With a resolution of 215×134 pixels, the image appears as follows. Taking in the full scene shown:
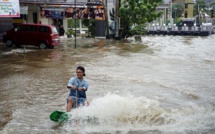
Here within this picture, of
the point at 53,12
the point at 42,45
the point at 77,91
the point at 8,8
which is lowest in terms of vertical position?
the point at 77,91

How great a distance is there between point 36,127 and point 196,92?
6.21m

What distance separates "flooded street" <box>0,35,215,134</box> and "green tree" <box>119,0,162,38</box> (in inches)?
549

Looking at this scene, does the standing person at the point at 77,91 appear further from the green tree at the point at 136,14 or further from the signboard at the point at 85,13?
the green tree at the point at 136,14

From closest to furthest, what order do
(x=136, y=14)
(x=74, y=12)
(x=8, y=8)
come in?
(x=8, y=8) → (x=74, y=12) → (x=136, y=14)

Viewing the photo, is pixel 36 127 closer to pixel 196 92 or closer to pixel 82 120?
pixel 82 120

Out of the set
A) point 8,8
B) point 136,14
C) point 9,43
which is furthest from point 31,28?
point 136,14

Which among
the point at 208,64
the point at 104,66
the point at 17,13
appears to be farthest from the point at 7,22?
the point at 208,64

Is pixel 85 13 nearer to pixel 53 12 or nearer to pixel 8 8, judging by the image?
pixel 53 12

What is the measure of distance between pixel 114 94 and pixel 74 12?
18998 mm

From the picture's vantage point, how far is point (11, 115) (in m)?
8.95

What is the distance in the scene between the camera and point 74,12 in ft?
95.3

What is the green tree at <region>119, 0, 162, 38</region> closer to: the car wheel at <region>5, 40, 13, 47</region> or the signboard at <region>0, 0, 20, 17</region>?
the car wheel at <region>5, 40, 13, 47</region>

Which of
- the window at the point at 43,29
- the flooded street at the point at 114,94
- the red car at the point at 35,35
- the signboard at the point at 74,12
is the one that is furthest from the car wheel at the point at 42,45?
the signboard at the point at 74,12

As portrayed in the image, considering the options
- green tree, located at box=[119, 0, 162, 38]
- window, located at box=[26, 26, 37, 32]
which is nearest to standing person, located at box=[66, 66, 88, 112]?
window, located at box=[26, 26, 37, 32]
